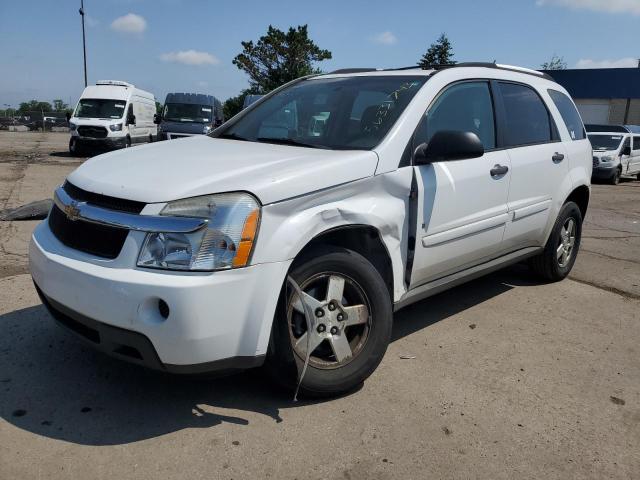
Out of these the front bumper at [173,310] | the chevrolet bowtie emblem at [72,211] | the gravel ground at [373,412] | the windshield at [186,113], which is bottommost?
the gravel ground at [373,412]

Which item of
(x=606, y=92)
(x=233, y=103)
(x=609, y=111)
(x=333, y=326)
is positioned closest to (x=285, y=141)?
(x=333, y=326)

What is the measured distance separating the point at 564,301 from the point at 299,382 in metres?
3.02

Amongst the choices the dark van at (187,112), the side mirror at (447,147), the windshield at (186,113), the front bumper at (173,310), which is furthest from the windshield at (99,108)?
the front bumper at (173,310)

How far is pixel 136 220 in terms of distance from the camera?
2.54 m

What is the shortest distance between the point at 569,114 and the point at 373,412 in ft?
12.1

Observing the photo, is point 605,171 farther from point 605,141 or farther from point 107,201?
point 107,201

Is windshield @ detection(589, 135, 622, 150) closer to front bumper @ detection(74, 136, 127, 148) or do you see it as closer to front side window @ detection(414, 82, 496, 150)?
front bumper @ detection(74, 136, 127, 148)

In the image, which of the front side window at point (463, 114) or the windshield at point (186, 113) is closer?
the front side window at point (463, 114)

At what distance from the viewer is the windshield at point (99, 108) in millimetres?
18766

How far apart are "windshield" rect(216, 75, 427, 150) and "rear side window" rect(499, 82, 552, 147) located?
1.02 metres

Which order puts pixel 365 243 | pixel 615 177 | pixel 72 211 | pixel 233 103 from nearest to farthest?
pixel 72 211
pixel 365 243
pixel 615 177
pixel 233 103

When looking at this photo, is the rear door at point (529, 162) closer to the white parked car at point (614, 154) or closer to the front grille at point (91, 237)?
the front grille at point (91, 237)

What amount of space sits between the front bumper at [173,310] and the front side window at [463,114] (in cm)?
150

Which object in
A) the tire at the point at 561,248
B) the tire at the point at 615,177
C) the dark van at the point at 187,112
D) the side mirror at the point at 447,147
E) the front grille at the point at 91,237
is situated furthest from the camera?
the dark van at the point at 187,112
